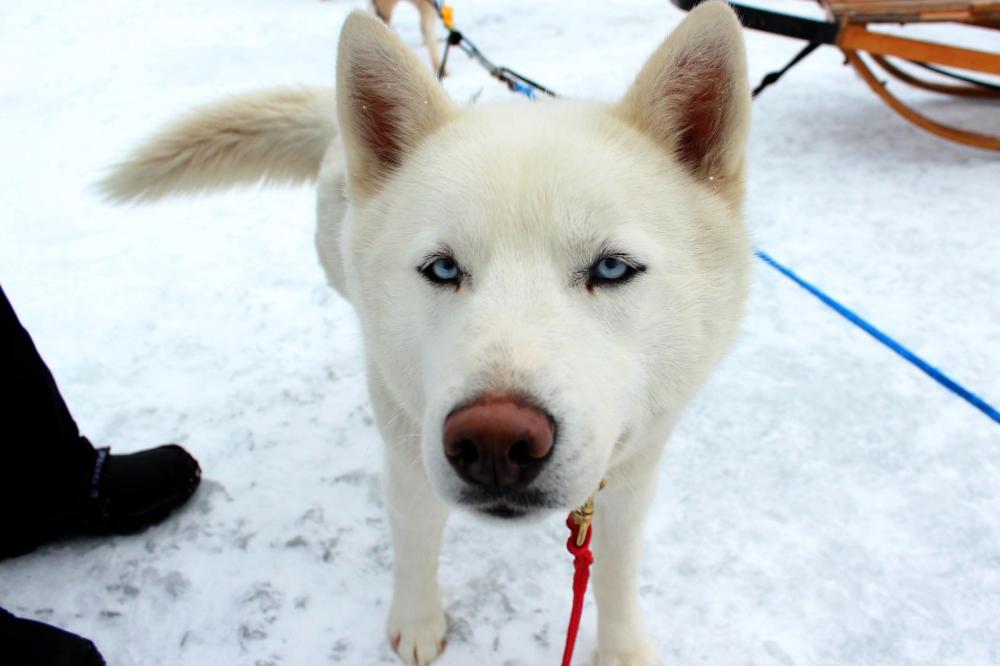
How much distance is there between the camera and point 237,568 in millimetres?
2057

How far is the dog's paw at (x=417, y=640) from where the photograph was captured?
180 cm

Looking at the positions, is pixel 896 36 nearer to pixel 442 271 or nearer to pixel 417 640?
pixel 442 271

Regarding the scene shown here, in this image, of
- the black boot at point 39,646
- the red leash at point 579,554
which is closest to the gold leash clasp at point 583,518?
the red leash at point 579,554

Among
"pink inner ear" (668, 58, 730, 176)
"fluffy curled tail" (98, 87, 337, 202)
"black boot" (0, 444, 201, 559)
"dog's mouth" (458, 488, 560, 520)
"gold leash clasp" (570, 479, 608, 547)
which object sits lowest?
"black boot" (0, 444, 201, 559)

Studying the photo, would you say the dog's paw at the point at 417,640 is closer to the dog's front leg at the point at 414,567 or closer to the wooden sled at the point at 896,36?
the dog's front leg at the point at 414,567

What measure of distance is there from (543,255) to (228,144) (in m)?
1.76

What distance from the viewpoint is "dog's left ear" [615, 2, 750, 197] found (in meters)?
1.25

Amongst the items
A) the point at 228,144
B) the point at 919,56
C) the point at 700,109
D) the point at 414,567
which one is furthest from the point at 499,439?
the point at 919,56

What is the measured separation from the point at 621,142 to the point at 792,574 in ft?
4.69

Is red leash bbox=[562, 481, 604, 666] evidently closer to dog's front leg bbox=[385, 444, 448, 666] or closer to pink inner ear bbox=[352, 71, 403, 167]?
dog's front leg bbox=[385, 444, 448, 666]

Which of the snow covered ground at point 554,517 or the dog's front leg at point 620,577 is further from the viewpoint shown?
the snow covered ground at point 554,517

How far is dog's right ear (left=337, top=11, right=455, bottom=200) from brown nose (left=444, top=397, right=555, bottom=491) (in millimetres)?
692

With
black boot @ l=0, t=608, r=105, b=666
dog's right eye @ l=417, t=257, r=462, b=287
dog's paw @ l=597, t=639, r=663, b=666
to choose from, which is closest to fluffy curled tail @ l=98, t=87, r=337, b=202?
dog's right eye @ l=417, t=257, r=462, b=287

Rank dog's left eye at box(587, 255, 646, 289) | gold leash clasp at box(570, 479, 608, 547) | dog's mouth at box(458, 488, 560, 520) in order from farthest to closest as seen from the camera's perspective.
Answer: gold leash clasp at box(570, 479, 608, 547) → dog's left eye at box(587, 255, 646, 289) → dog's mouth at box(458, 488, 560, 520)
